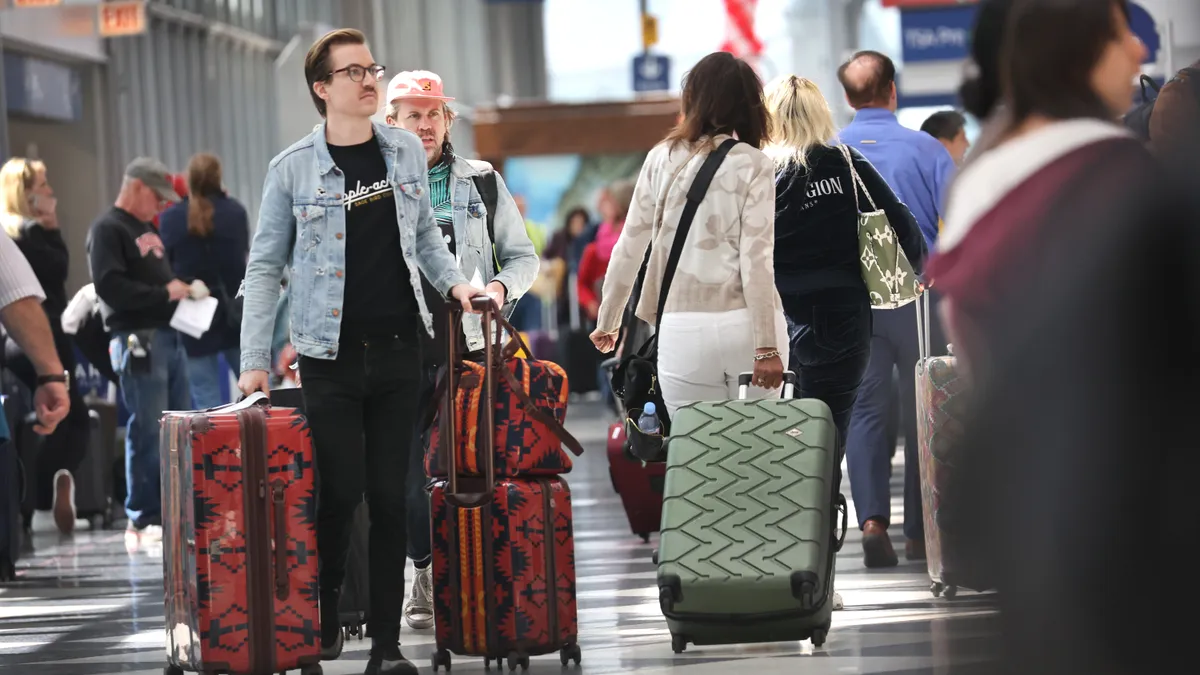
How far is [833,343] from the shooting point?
6.04 m

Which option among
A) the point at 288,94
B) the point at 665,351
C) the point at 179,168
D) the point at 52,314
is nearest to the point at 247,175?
the point at 179,168

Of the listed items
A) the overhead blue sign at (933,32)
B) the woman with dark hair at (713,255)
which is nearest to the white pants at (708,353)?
the woman with dark hair at (713,255)

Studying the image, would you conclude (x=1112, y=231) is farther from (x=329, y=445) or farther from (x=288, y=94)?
(x=288, y=94)

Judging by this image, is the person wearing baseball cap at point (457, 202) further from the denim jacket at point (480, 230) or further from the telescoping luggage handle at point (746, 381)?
the telescoping luggage handle at point (746, 381)

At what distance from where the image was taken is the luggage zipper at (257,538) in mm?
4770

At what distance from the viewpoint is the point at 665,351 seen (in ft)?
17.9

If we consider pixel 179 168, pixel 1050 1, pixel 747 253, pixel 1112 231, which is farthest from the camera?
pixel 179 168

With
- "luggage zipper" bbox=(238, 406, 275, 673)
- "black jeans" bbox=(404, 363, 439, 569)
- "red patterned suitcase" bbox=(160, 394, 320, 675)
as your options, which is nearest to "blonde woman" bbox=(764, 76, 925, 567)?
"black jeans" bbox=(404, 363, 439, 569)

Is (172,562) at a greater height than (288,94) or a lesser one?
lesser

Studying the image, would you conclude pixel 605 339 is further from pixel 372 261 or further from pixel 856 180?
pixel 856 180

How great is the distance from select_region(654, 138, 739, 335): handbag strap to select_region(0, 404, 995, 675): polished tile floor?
1073 millimetres

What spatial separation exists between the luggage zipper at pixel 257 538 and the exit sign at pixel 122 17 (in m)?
11.0

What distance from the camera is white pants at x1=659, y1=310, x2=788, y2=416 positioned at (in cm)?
538

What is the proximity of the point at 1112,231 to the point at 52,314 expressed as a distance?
8.82 metres
